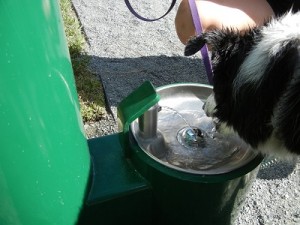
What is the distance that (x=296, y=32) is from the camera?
1.18 metres

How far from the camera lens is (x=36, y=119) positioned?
93 cm

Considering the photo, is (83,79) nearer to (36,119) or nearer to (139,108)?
(139,108)

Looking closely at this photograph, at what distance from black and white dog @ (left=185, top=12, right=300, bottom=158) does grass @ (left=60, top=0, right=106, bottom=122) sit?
837 mm

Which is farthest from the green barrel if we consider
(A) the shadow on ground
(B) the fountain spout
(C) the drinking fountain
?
(A) the shadow on ground

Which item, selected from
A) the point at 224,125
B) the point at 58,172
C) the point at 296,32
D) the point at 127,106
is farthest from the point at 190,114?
the point at 58,172

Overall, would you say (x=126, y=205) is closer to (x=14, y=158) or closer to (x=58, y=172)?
(x=58, y=172)

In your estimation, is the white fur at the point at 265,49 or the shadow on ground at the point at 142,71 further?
the shadow on ground at the point at 142,71

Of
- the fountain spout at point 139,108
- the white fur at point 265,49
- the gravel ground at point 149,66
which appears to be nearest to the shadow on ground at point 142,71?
the gravel ground at point 149,66

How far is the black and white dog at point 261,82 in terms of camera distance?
3.70 ft

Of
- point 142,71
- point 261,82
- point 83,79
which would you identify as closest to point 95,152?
point 261,82

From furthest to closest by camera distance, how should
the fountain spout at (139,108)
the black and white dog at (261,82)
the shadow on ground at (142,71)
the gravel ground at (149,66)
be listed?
the shadow on ground at (142,71), the gravel ground at (149,66), the fountain spout at (139,108), the black and white dog at (261,82)

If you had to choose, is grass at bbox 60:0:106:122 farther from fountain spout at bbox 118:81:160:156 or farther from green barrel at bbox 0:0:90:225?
green barrel at bbox 0:0:90:225

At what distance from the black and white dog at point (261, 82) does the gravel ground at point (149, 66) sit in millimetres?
530

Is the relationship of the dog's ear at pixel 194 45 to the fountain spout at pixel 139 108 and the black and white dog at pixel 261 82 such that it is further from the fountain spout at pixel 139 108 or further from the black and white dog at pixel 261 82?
the fountain spout at pixel 139 108
